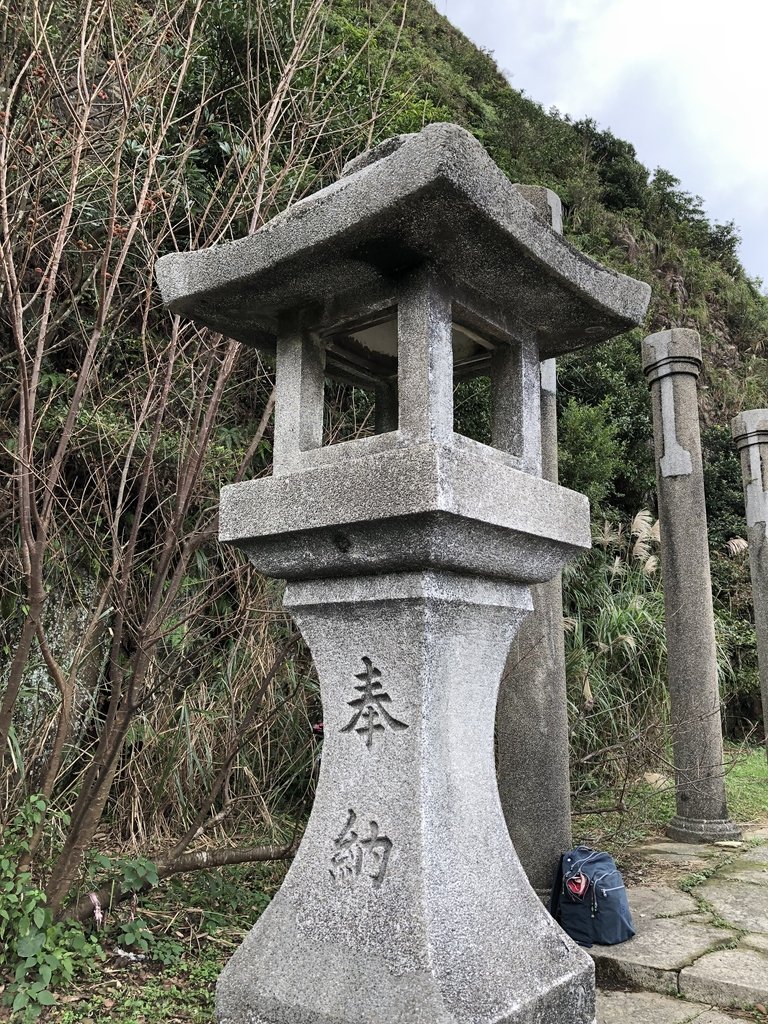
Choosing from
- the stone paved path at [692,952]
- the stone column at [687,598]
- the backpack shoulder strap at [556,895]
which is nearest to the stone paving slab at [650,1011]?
the stone paved path at [692,952]

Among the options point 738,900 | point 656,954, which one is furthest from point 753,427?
point 656,954

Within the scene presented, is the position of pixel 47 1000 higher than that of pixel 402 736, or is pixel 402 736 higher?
pixel 402 736

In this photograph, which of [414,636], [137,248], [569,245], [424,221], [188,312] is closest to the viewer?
[424,221]

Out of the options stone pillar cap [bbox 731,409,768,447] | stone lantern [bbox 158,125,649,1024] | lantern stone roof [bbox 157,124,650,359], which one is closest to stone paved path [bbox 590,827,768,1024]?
stone lantern [bbox 158,125,649,1024]

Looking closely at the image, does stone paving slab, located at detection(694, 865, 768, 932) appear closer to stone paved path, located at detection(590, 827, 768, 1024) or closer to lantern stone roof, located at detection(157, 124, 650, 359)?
stone paved path, located at detection(590, 827, 768, 1024)

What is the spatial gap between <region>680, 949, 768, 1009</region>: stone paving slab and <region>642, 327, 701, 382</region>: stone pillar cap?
3.45m

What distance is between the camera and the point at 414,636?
1.98 meters

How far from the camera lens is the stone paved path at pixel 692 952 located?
2.68 meters

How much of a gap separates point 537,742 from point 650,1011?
114cm

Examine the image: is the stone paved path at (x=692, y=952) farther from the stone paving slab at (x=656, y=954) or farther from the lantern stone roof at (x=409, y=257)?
the lantern stone roof at (x=409, y=257)

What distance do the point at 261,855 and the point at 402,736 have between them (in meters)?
1.87

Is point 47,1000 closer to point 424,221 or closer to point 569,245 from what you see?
point 424,221

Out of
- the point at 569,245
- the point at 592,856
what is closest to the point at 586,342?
the point at 569,245

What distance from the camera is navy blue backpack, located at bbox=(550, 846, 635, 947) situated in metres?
3.14
